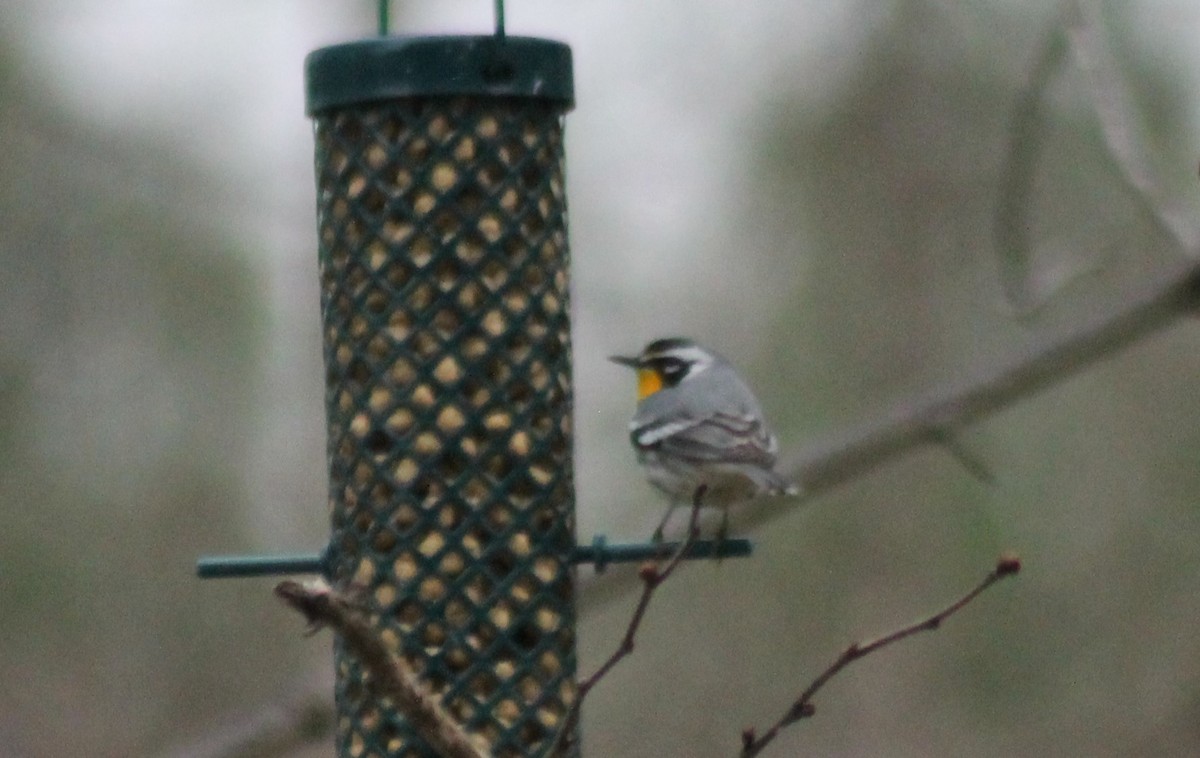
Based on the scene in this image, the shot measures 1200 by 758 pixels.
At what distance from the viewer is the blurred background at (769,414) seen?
10.6 metres

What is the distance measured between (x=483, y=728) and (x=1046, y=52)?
192 centimetres

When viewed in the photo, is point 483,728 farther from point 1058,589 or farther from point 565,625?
point 1058,589

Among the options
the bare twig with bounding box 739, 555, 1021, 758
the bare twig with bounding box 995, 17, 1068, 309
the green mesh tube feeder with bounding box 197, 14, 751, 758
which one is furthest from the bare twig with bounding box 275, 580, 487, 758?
the bare twig with bounding box 995, 17, 1068, 309

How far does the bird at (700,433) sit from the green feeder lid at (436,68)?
1093 mm

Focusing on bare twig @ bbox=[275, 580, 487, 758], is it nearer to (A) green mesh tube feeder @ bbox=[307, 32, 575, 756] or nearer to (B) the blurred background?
(A) green mesh tube feeder @ bbox=[307, 32, 575, 756]

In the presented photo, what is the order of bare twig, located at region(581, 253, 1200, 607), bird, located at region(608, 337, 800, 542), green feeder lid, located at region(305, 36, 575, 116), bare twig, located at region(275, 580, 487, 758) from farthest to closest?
bird, located at region(608, 337, 800, 542), green feeder lid, located at region(305, 36, 575, 116), bare twig, located at region(581, 253, 1200, 607), bare twig, located at region(275, 580, 487, 758)

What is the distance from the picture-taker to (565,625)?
4.16m

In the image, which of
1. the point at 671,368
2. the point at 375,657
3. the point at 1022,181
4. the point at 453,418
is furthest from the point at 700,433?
the point at 375,657

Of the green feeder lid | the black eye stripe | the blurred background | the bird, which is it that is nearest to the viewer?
the green feeder lid

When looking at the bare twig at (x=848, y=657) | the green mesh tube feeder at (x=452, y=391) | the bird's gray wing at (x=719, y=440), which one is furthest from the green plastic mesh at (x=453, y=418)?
the bare twig at (x=848, y=657)

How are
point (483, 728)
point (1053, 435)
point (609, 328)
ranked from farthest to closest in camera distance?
point (1053, 435)
point (609, 328)
point (483, 728)

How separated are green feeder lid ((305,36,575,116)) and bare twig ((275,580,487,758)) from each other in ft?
5.11

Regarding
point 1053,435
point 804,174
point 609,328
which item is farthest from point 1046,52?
point 804,174

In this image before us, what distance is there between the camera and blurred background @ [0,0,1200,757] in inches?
417
